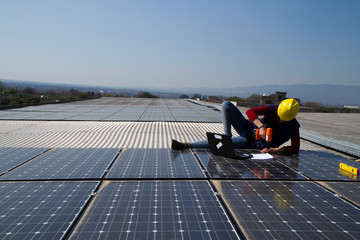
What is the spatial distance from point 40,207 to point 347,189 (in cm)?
336

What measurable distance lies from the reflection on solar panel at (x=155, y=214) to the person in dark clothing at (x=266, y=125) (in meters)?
2.02

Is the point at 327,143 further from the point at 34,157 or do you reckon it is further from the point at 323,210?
the point at 34,157

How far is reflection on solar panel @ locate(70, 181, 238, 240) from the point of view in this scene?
199 cm

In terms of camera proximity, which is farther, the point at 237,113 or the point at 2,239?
the point at 237,113

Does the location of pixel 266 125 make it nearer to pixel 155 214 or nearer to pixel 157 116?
pixel 155 214

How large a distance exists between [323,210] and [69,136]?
6912 millimetres

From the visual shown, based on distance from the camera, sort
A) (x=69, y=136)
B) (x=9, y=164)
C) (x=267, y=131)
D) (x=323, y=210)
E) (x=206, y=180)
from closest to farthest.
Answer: (x=323, y=210)
(x=206, y=180)
(x=9, y=164)
(x=267, y=131)
(x=69, y=136)

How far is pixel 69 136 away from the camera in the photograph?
7.55 m

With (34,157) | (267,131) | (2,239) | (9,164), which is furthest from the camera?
(267,131)

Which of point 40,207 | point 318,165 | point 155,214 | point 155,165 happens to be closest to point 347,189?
point 318,165

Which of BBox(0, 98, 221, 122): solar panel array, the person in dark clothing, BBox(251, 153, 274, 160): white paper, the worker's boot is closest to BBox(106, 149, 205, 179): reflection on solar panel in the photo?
the worker's boot

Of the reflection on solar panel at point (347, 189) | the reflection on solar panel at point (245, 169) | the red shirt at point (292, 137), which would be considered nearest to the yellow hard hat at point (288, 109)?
the red shirt at point (292, 137)

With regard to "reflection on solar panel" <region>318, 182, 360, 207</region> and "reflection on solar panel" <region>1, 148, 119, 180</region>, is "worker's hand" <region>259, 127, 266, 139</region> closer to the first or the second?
"reflection on solar panel" <region>318, 182, 360, 207</region>

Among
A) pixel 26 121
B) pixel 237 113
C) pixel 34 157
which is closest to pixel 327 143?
pixel 237 113
